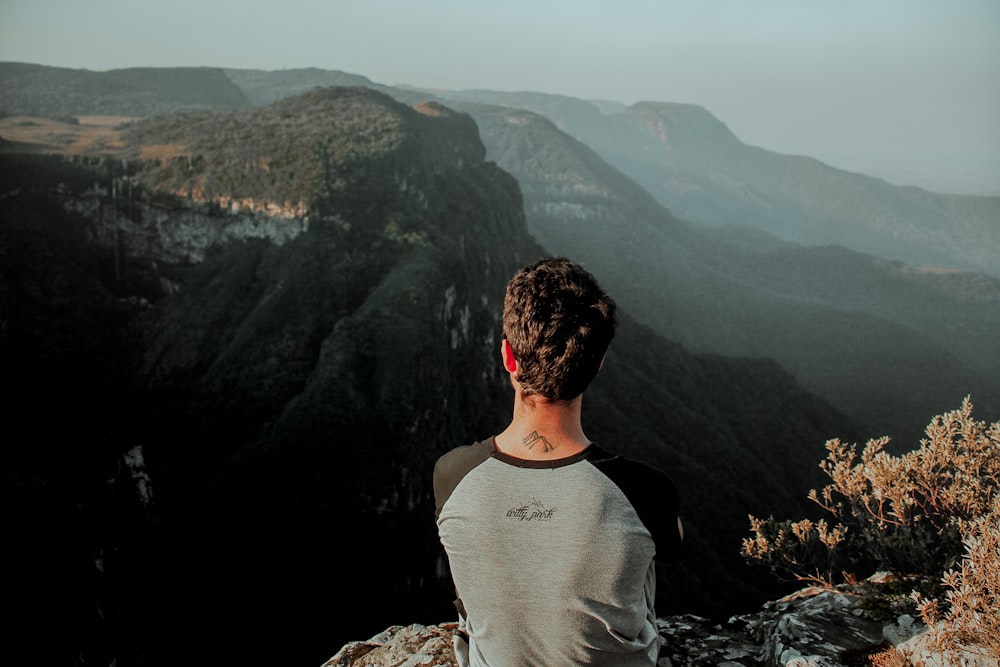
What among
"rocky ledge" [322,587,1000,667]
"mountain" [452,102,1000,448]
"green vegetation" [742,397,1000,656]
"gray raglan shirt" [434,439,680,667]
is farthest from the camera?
"mountain" [452,102,1000,448]

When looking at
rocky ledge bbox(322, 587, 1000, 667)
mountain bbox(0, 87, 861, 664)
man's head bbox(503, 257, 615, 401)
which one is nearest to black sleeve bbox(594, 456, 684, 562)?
man's head bbox(503, 257, 615, 401)

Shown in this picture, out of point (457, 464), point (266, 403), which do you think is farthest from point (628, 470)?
point (266, 403)

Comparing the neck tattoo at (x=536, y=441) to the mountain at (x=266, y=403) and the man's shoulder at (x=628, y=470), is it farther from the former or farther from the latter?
the mountain at (x=266, y=403)

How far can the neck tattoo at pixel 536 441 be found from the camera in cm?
307

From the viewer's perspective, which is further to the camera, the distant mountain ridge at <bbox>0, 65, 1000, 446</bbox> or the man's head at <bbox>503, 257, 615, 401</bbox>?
the distant mountain ridge at <bbox>0, 65, 1000, 446</bbox>

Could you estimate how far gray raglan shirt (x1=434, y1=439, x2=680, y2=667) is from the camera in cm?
289

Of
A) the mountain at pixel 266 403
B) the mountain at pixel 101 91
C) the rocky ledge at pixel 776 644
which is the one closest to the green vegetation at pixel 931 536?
the rocky ledge at pixel 776 644

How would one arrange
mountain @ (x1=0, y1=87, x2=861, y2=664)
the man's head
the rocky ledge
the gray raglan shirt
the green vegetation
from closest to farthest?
the gray raglan shirt < the man's head < the green vegetation < the rocky ledge < mountain @ (x1=0, y1=87, x2=861, y2=664)

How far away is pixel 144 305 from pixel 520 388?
60452 mm

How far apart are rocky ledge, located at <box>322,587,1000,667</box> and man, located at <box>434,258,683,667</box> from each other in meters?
2.01

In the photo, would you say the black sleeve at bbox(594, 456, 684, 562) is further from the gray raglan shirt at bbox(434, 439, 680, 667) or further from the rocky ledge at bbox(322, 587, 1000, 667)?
the rocky ledge at bbox(322, 587, 1000, 667)

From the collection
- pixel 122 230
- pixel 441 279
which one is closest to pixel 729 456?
pixel 441 279

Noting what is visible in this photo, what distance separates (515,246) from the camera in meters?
94.4

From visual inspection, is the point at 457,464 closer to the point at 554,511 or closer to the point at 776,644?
the point at 554,511
